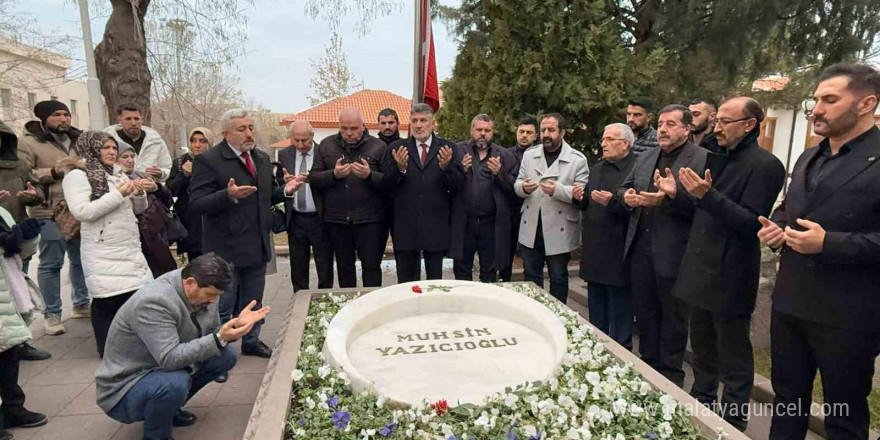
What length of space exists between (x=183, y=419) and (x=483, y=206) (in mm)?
2858

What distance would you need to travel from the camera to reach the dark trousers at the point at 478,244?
4.82m

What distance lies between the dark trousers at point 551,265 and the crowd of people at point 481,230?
0.02 m

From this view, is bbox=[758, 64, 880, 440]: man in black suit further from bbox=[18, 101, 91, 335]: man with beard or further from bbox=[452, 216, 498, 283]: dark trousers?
bbox=[18, 101, 91, 335]: man with beard

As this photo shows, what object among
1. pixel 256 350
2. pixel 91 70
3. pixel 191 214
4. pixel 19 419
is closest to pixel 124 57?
pixel 91 70

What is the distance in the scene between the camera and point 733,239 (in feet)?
9.43

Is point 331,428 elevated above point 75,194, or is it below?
below

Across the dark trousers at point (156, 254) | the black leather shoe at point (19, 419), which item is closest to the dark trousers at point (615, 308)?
the dark trousers at point (156, 254)

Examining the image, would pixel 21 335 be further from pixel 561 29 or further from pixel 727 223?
pixel 561 29

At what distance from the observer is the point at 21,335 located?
9.60ft

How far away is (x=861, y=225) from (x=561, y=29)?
15.4ft

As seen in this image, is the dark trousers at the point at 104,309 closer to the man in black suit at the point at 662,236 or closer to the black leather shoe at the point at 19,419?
the black leather shoe at the point at 19,419

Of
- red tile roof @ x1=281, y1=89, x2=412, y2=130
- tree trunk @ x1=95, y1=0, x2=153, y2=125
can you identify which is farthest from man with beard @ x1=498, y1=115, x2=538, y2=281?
red tile roof @ x1=281, y1=89, x2=412, y2=130

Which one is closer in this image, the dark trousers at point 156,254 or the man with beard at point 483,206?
the dark trousers at point 156,254

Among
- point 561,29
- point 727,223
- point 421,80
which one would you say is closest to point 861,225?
point 727,223
